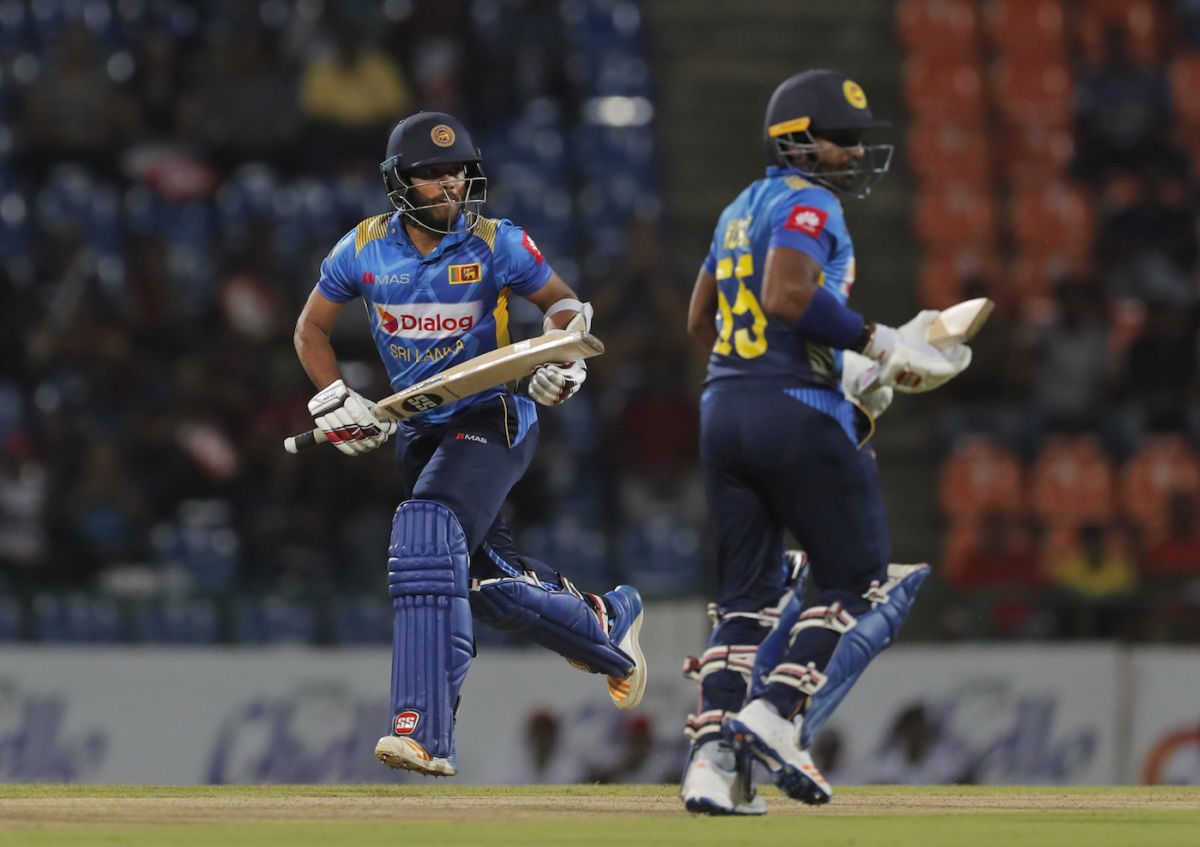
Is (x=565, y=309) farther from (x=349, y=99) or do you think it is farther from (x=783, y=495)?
(x=349, y=99)

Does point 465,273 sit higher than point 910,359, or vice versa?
point 465,273

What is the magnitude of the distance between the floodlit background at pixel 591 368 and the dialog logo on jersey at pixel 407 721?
451cm

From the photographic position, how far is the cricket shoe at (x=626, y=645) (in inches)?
306

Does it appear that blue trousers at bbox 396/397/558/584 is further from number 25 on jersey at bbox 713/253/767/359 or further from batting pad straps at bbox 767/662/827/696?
batting pad straps at bbox 767/662/827/696

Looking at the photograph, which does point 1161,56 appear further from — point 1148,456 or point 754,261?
point 754,261

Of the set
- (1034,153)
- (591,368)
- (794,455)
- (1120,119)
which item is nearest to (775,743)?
(794,455)

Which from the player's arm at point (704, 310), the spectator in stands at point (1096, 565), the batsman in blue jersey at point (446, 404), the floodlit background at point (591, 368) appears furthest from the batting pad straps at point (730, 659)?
the spectator in stands at point (1096, 565)

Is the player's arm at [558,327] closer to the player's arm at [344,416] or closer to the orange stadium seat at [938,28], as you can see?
the player's arm at [344,416]

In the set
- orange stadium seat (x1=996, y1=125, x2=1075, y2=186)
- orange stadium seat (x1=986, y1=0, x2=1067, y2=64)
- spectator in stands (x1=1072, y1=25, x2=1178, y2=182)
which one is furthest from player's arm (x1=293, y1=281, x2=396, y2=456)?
orange stadium seat (x1=986, y1=0, x2=1067, y2=64)

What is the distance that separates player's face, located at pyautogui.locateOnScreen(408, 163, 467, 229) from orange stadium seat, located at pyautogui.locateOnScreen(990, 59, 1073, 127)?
35.0 feet

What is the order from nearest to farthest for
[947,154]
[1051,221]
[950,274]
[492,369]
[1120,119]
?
[492,369], [950,274], [1051,221], [1120,119], [947,154]

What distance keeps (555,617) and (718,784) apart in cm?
111

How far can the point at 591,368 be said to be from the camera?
45.1 feet

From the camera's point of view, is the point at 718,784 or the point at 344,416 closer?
the point at 718,784
